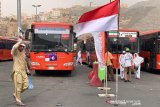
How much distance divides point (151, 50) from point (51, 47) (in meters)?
8.87

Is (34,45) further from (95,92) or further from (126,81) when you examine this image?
(95,92)

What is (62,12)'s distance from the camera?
14388 cm

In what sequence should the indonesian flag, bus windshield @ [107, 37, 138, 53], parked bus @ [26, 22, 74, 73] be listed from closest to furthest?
the indonesian flag
parked bus @ [26, 22, 74, 73]
bus windshield @ [107, 37, 138, 53]

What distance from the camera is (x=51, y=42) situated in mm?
24891

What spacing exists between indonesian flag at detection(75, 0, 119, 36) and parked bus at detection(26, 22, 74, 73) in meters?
9.66

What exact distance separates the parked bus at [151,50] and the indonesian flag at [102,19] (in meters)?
15.2

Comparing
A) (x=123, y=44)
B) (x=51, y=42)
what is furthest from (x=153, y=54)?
(x=51, y=42)

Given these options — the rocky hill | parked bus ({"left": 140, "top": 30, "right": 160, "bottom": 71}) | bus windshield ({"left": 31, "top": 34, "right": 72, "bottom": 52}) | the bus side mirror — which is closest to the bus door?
parked bus ({"left": 140, "top": 30, "right": 160, "bottom": 71})

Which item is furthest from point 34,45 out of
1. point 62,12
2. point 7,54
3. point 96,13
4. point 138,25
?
point 62,12

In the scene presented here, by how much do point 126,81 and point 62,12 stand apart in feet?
402

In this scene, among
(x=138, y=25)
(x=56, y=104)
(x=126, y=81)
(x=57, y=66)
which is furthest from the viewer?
(x=138, y=25)

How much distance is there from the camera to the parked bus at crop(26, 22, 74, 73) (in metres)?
24.6

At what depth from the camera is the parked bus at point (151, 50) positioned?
29.4 metres

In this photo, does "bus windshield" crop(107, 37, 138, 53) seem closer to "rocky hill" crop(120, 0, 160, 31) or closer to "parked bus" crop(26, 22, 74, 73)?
"parked bus" crop(26, 22, 74, 73)
